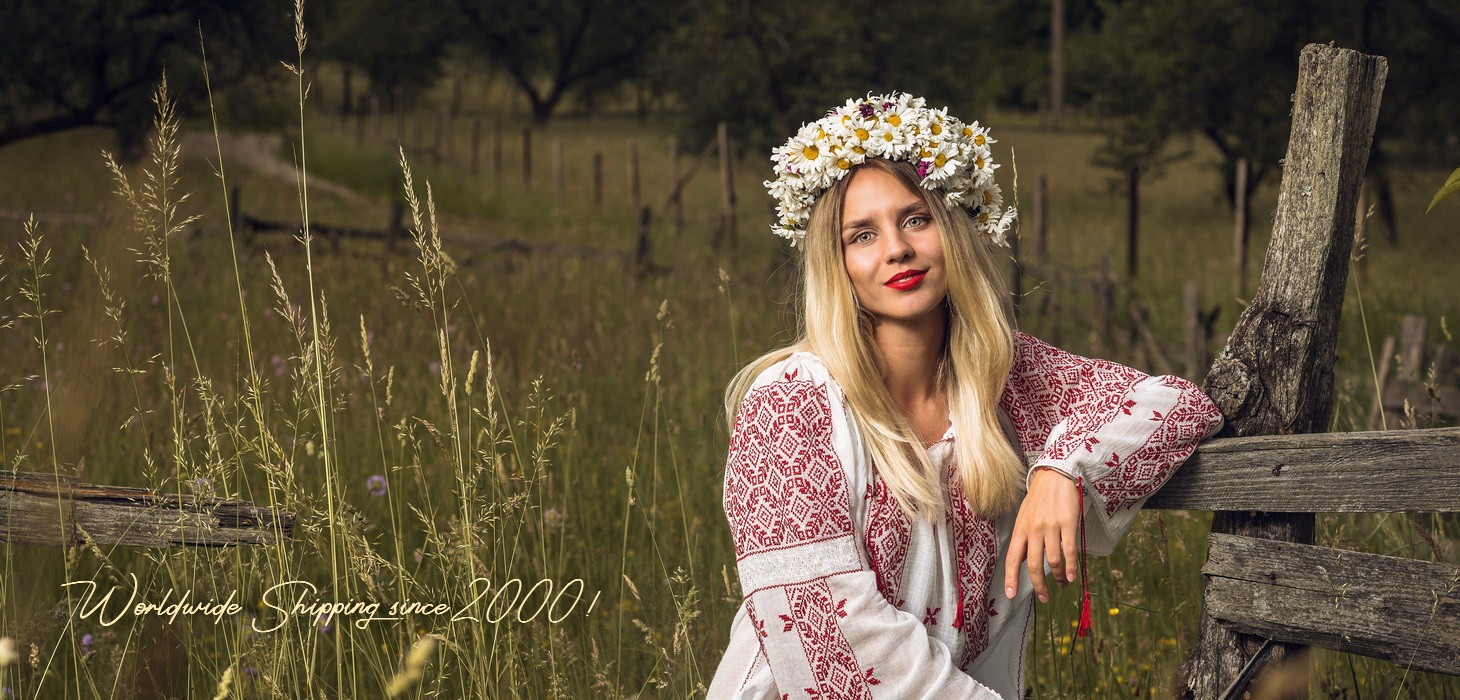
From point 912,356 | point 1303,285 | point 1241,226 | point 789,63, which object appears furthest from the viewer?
point 789,63

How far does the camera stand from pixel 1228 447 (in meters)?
2.24

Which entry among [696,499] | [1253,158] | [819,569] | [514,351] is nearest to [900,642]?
[819,569]

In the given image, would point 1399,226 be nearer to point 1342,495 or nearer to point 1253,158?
point 1253,158

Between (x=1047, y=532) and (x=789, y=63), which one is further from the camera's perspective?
(x=789, y=63)

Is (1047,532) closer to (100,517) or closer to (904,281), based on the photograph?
(904,281)

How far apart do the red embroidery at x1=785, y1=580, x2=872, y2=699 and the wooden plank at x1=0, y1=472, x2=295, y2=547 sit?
3.47ft

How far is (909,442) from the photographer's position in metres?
2.32

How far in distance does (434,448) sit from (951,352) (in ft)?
9.72

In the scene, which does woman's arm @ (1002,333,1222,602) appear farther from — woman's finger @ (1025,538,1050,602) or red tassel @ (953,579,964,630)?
red tassel @ (953,579,964,630)

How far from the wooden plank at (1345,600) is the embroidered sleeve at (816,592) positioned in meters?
0.53

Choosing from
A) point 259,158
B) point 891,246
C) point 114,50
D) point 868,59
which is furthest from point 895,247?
point 259,158

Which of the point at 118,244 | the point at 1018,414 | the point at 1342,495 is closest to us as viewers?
the point at 1342,495

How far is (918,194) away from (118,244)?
Result: 7.13 feet

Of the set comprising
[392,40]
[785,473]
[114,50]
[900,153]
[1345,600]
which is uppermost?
[392,40]
